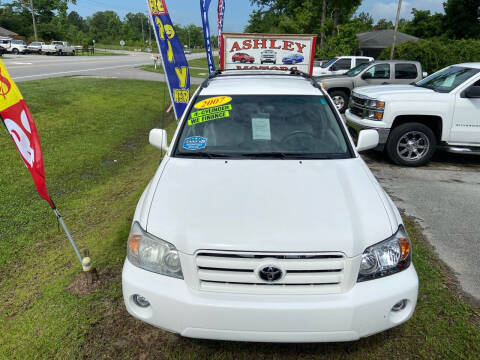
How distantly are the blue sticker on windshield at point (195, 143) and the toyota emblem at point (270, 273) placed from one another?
141 cm

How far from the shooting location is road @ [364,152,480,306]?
3.59 metres

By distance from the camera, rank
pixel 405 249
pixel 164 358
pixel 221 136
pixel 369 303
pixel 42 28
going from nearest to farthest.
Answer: pixel 369 303 → pixel 405 249 → pixel 164 358 → pixel 221 136 → pixel 42 28

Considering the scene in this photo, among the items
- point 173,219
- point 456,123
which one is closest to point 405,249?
point 173,219

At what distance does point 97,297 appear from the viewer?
3.00 m

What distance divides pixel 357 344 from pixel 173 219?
5.14 ft

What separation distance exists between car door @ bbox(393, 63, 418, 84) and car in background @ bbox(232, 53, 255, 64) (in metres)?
5.59

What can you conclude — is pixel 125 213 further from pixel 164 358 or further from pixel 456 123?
pixel 456 123

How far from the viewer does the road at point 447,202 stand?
3.59 meters

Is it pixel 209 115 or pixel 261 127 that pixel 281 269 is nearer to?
pixel 261 127

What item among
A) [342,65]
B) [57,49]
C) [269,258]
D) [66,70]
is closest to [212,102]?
[269,258]

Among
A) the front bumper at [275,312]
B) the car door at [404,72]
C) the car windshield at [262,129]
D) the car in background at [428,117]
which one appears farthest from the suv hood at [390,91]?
the front bumper at [275,312]

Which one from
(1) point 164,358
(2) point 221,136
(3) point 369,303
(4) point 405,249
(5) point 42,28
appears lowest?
(1) point 164,358

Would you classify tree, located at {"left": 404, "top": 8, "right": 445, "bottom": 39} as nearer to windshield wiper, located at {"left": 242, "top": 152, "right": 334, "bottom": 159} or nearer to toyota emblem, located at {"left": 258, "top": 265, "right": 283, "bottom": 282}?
windshield wiper, located at {"left": 242, "top": 152, "right": 334, "bottom": 159}

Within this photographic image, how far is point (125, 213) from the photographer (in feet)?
15.1
